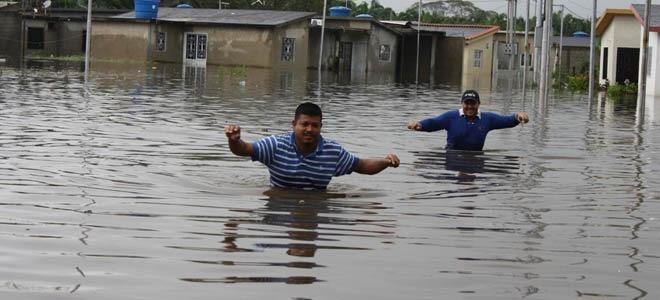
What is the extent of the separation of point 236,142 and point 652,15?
34513mm

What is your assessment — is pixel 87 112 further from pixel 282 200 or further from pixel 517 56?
pixel 517 56

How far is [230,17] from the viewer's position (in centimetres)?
6706

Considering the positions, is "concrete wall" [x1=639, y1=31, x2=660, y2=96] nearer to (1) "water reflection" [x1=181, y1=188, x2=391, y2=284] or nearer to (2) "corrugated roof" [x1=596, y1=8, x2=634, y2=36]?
(2) "corrugated roof" [x1=596, y1=8, x2=634, y2=36]

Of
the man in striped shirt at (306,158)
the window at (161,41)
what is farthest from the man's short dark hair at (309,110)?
the window at (161,41)

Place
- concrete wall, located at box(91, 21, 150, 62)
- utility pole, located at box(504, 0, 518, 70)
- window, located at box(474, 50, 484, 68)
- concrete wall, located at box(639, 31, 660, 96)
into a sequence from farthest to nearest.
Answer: window, located at box(474, 50, 484, 68) → utility pole, located at box(504, 0, 518, 70) → concrete wall, located at box(91, 21, 150, 62) → concrete wall, located at box(639, 31, 660, 96)

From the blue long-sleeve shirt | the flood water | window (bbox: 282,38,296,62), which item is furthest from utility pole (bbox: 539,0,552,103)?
window (bbox: 282,38,296,62)

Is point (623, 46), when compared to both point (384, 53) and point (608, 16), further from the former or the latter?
point (384, 53)

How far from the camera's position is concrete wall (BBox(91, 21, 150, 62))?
65438mm

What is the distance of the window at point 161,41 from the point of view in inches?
2608

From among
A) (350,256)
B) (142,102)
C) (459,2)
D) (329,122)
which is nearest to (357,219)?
(350,256)

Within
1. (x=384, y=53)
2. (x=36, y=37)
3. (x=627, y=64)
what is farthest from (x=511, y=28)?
(x=36, y=37)

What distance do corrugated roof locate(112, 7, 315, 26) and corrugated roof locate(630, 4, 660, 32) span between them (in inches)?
856

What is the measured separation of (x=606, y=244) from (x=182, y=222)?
2.84m

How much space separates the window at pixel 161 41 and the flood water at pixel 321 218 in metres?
46.3
